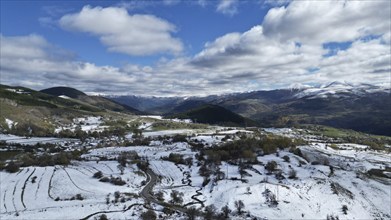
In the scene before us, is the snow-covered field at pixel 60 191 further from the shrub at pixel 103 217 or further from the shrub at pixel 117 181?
the shrub at pixel 103 217

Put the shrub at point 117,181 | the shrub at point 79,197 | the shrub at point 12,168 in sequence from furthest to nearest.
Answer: the shrub at point 12,168 → the shrub at point 117,181 → the shrub at point 79,197

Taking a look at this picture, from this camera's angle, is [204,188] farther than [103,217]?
Yes

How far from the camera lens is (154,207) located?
8488 centimetres

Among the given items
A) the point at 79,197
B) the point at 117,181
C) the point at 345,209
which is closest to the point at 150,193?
the point at 117,181

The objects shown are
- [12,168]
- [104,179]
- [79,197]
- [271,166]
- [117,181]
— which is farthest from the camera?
[271,166]

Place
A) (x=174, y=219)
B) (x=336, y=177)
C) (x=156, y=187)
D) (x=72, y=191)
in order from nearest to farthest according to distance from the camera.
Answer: (x=174, y=219)
(x=72, y=191)
(x=156, y=187)
(x=336, y=177)

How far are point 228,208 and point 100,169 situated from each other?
60583 millimetres

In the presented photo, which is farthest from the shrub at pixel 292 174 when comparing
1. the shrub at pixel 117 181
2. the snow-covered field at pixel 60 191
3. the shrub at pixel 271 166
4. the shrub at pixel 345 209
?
the shrub at pixel 117 181

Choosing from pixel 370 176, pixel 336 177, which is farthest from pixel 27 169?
pixel 370 176

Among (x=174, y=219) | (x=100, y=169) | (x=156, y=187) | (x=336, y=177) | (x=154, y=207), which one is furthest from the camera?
(x=100, y=169)

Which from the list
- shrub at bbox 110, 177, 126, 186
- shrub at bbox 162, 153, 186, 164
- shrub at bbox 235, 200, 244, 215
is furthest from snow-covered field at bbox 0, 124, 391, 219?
shrub at bbox 162, 153, 186, 164

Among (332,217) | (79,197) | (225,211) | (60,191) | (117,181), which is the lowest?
(332,217)

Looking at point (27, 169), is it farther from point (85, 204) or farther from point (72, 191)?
point (85, 204)

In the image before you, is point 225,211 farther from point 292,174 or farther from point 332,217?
point 292,174
